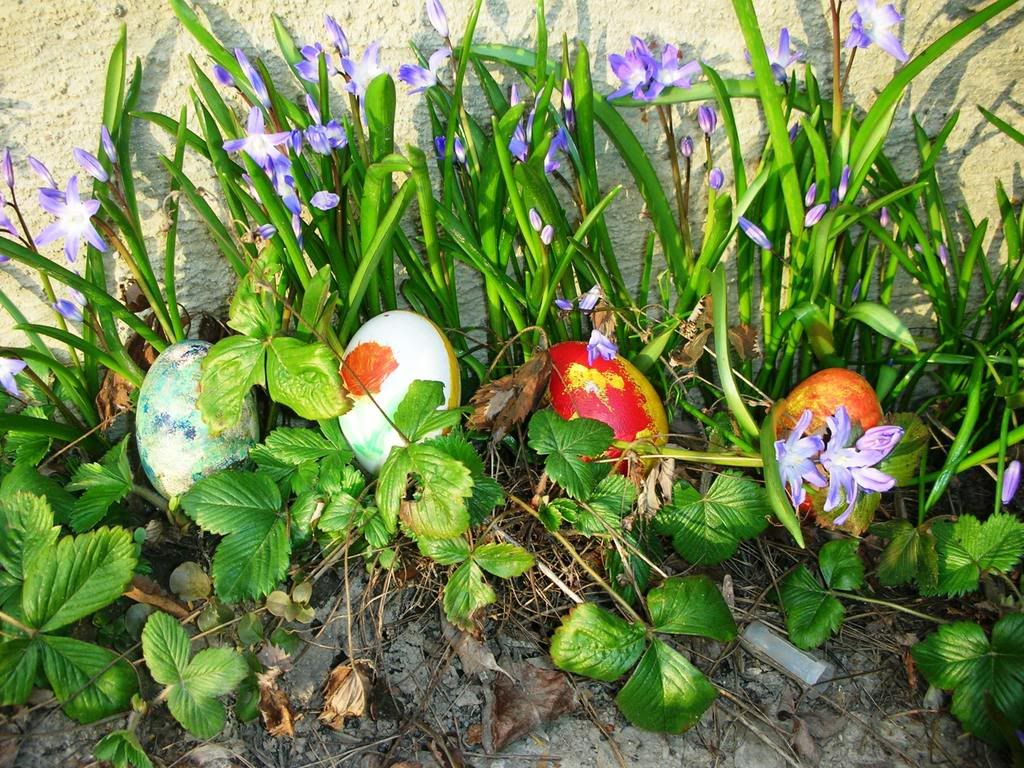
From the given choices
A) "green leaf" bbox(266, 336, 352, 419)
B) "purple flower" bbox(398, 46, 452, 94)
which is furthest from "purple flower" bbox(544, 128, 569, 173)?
"green leaf" bbox(266, 336, 352, 419)

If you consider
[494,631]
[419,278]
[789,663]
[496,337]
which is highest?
[419,278]

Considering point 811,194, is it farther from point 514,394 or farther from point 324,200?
point 324,200

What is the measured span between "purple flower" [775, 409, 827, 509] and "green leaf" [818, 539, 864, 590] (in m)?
0.26

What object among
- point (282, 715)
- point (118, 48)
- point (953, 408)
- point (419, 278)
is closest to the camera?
point (282, 715)

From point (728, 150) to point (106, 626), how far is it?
160 cm

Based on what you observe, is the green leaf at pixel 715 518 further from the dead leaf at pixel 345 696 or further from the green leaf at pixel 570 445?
the dead leaf at pixel 345 696

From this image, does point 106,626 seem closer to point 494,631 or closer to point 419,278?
point 494,631

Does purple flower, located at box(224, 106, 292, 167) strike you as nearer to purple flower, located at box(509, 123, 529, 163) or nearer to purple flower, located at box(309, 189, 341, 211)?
purple flower, located at box(309, 189, 341, 211)

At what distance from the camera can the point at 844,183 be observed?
5.58 ft

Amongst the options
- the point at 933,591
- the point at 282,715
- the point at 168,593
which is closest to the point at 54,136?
the point at 168,593

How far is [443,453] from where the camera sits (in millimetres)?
1435

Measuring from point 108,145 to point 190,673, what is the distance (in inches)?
37.4

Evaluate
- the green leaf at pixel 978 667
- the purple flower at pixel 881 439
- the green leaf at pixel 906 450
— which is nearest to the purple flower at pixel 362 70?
the purple flower at pixel 881 439

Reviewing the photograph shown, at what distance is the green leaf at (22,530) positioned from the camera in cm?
143
